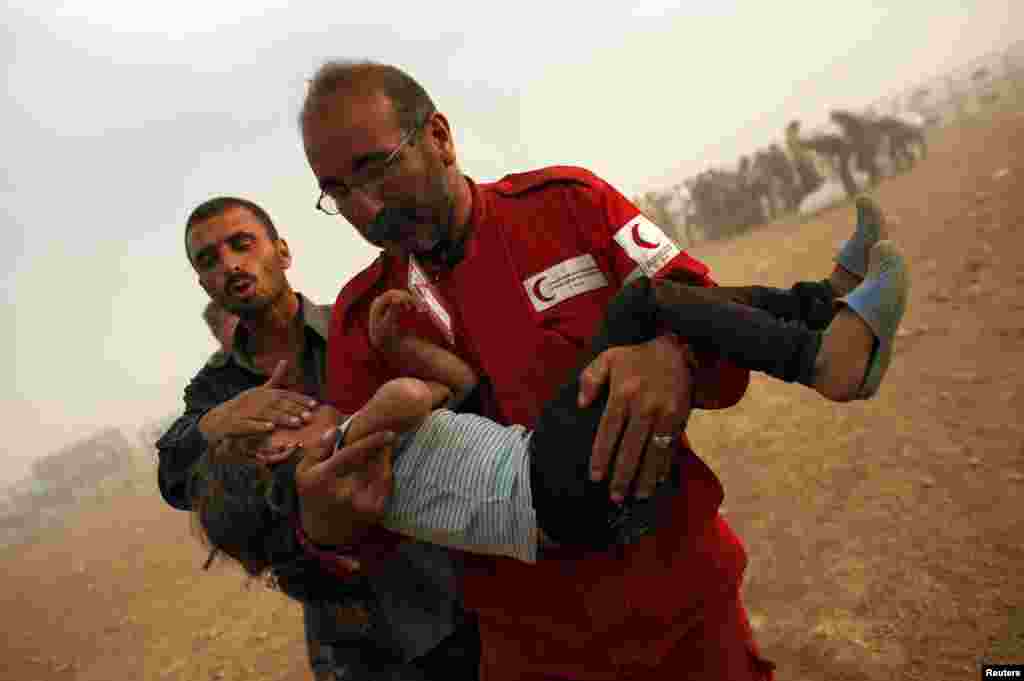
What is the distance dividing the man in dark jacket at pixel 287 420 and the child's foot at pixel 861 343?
1.14 m

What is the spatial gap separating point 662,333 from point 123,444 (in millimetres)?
21480

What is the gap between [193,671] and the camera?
475 centimetres

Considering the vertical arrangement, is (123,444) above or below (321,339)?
below

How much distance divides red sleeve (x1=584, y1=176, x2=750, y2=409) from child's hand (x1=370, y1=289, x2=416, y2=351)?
0.46 m

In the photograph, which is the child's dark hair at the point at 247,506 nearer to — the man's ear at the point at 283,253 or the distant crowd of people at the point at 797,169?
the man's ear at the point at 283,253

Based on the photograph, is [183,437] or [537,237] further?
[183,437]

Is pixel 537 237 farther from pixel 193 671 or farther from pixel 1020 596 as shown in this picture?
pixel 193 671

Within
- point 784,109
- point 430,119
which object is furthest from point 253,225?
point 784,109

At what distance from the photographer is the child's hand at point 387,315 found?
4.38ft

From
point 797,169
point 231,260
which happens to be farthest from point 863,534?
point 797,169

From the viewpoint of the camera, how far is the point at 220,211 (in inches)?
97.3

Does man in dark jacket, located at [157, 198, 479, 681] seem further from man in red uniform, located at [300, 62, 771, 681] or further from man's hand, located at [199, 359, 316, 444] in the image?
man in red uniform, located at [300, 62, 771, 681]

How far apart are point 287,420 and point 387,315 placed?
1.20 ft

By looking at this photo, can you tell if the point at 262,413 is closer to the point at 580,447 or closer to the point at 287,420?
the point at 287,420
